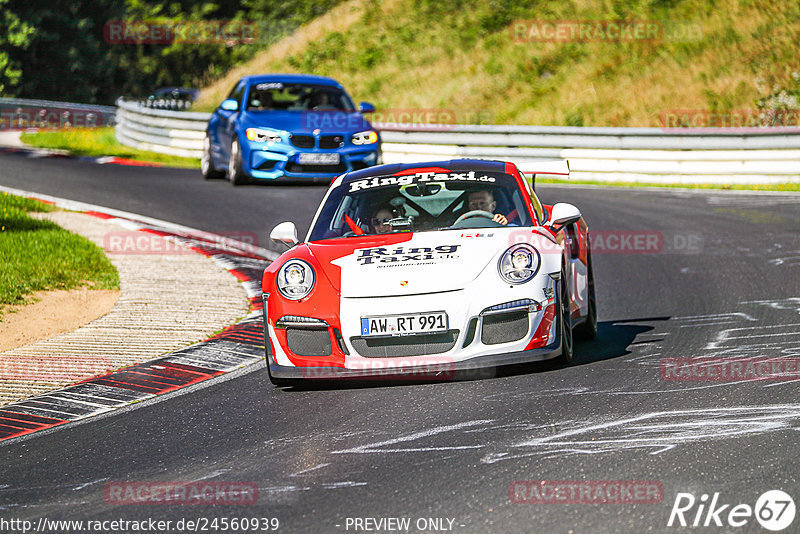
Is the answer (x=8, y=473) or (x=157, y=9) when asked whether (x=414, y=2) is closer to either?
(x=157, y=9)

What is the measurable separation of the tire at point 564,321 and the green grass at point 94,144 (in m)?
16.2

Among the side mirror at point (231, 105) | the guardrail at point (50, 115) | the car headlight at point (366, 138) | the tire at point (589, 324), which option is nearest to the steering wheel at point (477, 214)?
the tire at point (589, 324)

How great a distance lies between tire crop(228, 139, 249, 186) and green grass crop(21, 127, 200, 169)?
4586 millimetres

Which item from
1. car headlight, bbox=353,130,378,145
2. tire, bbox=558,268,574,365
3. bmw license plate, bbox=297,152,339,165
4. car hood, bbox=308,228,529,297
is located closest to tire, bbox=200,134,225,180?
bmw license plate, bbox=297,152,339,165

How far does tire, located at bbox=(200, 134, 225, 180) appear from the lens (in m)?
19.4

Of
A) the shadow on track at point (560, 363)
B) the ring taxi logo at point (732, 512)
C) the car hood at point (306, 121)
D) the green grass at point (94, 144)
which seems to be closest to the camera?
the ring taxi logo at point (732, 512)

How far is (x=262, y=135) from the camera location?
57.0ft

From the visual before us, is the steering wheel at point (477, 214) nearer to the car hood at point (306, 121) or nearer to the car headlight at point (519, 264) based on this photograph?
the car headlight at point (519, 264)

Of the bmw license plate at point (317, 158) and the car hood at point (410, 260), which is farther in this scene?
the bmw license plate at point (317, 158)

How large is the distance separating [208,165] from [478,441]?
14.4 metres

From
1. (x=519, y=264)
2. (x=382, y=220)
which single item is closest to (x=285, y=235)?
(x=382, y=220)

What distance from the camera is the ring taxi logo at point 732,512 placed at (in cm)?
449

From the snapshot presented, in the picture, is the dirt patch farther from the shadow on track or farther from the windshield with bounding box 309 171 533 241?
the shadow on track

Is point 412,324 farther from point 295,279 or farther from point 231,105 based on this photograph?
point 231,105
